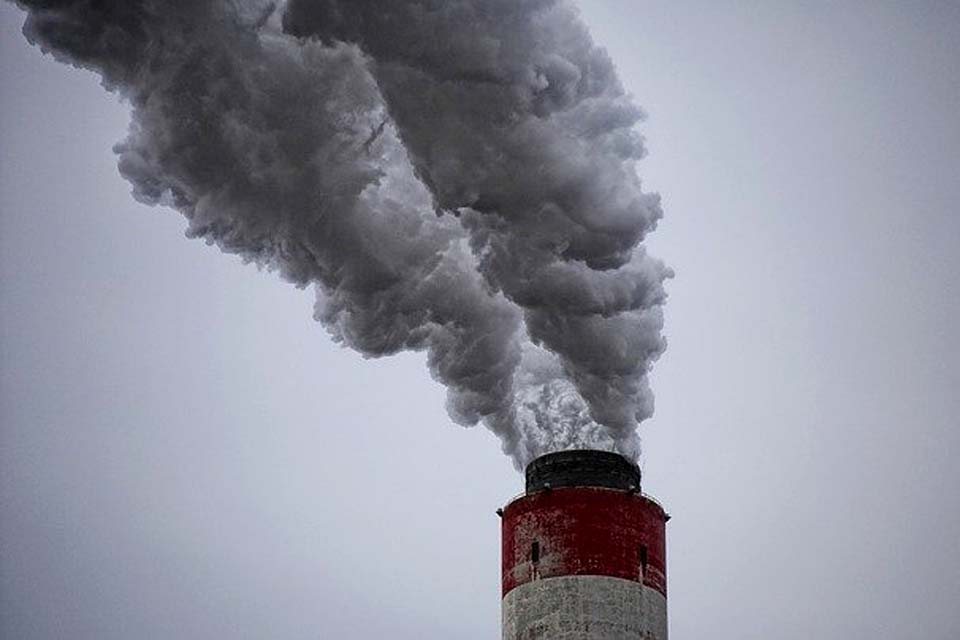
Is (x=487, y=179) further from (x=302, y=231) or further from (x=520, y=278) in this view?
(x=302, y=231)

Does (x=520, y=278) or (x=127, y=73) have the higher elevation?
(x=127, y=73)

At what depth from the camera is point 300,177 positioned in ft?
136

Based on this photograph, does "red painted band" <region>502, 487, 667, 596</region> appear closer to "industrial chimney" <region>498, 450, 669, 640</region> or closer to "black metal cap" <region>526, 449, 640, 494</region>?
"industrial chimney" <region>498, 450, 669, 640</region>

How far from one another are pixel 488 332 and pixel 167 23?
12852mm

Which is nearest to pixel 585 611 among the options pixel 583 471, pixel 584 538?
pixel 584 538

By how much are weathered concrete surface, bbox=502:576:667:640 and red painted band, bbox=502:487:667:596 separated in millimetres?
269

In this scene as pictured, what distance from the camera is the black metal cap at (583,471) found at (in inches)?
1432

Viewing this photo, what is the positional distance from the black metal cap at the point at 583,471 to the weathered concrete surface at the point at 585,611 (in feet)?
8.90

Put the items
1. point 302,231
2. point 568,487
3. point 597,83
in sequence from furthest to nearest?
point 302,231, point 597,83, point 568,487

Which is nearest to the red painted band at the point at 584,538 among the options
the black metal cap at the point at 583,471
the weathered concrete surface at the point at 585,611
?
the weathered concrete surface at the point at 585,611

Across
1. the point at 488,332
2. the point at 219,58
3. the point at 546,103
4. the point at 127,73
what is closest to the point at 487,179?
the point at 546,103

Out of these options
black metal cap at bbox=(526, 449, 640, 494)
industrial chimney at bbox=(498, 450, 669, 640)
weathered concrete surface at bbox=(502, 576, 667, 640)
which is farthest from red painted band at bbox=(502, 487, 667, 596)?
black metal cap at bbox=(526, 449, 640, 494)

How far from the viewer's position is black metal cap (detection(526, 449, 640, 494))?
3638 cm

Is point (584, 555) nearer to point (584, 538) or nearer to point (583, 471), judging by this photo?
point (584, 538)
